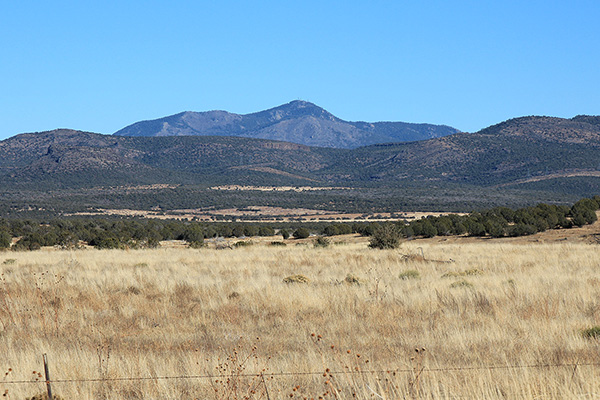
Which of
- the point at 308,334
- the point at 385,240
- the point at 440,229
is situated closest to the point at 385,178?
the point at 440,229

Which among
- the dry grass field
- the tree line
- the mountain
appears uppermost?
the mountain

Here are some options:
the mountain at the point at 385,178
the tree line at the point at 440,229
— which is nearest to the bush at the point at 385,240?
the tree line at the point at 440,229

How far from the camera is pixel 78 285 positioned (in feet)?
44.8

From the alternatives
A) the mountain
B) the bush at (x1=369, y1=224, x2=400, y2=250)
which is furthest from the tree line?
the mountain

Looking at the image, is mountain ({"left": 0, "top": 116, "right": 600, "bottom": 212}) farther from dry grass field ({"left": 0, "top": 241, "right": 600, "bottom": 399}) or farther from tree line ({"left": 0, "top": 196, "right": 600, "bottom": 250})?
dry grass field ({"left": 0, "top": 241, "right": 600, "bottom": 399})

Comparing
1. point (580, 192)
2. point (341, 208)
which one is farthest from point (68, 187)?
point (580, 192)

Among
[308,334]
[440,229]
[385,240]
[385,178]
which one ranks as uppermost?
[385,178]

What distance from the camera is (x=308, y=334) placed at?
8.53 m

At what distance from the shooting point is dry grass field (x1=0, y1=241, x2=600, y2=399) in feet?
20.1

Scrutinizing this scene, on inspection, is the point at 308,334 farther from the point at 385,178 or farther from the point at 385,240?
the point at 385,178

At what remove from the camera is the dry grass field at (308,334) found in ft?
20.1

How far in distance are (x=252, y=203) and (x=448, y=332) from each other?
11131cm

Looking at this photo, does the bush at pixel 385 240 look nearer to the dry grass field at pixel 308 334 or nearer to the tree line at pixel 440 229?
the tree line at pixel 440 229

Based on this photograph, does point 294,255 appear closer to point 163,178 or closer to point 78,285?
point 78,285
